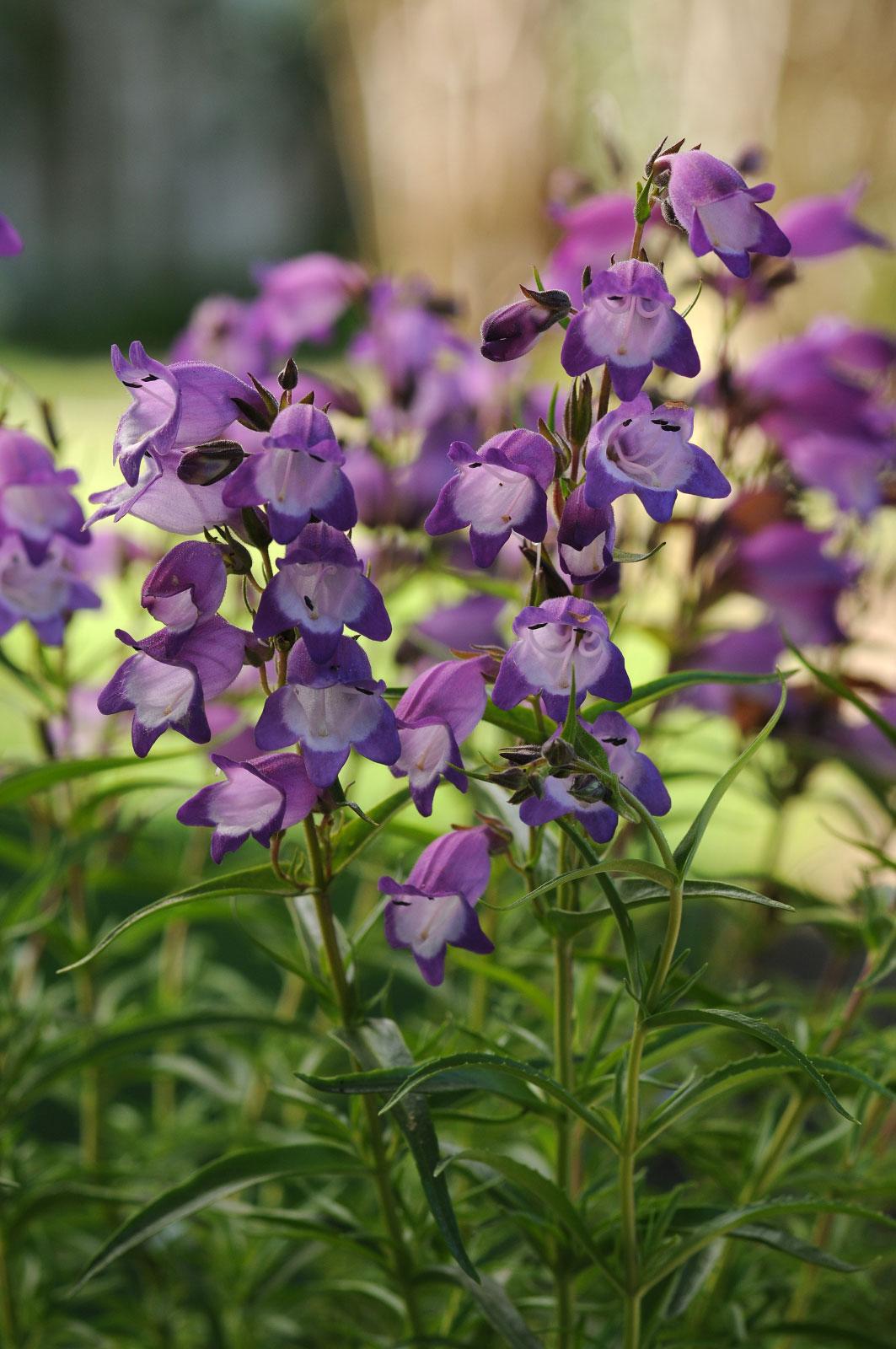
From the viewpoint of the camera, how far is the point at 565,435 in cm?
65

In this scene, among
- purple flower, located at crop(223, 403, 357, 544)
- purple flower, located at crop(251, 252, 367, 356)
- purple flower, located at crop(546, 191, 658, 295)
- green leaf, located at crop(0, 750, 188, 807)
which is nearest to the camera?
purple flower, located at crop(223, 403, 357, 544)

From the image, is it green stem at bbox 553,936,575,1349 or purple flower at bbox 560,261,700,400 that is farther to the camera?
green stem at bbox 553,936,575,1349

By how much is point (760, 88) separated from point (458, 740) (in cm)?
201

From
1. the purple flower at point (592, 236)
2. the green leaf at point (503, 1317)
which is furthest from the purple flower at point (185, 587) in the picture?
the purple flower at point (592, 236)

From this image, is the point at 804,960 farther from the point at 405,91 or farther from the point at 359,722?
the point at 405,91

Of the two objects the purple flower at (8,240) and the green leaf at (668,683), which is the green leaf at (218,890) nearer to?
the green leaf at (668,683)

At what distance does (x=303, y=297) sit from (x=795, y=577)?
56cm

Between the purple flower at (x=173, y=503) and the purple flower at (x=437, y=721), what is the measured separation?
13cm

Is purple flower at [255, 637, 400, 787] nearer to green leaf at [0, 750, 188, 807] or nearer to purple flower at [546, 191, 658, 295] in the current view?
green leaf at [0, 750, 188, 807]

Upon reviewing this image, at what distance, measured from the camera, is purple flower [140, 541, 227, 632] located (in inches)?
24.3

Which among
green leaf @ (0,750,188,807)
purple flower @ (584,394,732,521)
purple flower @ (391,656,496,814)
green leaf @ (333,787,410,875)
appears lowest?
green leaf @ (0,750,188,807)

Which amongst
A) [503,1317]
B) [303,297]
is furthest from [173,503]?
[303,297]

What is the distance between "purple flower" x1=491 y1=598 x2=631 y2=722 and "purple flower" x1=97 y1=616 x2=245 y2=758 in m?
0.13

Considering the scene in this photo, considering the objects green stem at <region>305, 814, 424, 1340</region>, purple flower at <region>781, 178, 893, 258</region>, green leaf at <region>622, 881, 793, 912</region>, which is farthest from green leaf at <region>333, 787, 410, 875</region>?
purple flower at <region>781, 178, 893, 258</region>
